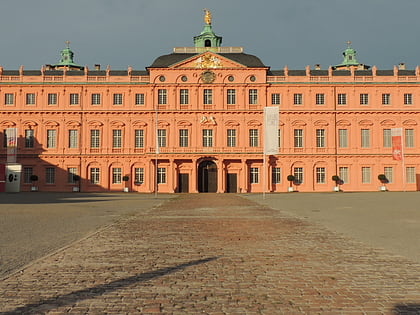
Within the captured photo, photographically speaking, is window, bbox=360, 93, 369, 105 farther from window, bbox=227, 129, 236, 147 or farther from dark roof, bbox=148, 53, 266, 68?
window, bbox=227, 129, 236, 147

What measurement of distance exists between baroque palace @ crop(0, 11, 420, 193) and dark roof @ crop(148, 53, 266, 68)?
0.13m

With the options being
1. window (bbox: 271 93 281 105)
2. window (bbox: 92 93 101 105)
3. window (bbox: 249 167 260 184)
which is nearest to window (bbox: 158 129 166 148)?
window (bbox: 92 93 101 105)

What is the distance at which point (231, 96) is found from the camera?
5619 cm

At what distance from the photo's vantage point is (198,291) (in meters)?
6.64

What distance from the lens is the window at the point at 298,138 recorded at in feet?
185

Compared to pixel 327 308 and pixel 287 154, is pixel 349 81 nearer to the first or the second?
pixel 287 154

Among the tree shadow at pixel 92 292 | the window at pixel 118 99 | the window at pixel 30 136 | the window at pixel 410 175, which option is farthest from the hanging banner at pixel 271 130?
the window at pixel 30 136

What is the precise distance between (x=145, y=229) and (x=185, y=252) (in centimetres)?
474

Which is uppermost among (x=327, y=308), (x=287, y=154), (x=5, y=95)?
(x=5, y=95)

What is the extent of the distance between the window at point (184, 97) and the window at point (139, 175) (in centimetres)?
969

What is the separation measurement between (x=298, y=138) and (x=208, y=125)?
11.5 metres

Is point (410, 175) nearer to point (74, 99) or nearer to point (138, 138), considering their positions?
point (138, 138)

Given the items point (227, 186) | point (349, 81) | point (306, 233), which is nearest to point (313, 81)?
point (349, 81)

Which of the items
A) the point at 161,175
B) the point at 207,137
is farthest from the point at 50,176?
the point at 207,137
